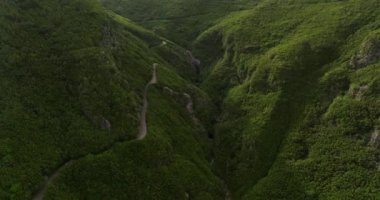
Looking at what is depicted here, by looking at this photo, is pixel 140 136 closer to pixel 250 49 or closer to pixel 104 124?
pixel 104 124

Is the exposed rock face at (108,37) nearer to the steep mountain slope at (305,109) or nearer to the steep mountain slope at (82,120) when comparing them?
the steep mountain slope at (82,120)

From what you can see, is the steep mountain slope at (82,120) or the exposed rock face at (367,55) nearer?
the steep mountain slope at (82,120)

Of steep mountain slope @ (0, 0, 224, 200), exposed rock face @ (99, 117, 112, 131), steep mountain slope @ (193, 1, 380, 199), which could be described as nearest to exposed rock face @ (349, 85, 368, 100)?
steep mountain slope @ (193, 1, 380, 199)

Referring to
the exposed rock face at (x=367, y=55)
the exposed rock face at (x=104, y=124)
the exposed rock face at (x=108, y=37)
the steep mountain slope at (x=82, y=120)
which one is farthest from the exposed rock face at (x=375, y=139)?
the exposed rock face at (x=108, y=37)

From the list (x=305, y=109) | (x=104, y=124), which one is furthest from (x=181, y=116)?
(x=305, y=109)

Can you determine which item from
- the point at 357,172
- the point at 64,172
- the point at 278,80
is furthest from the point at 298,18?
the point at 64,172
